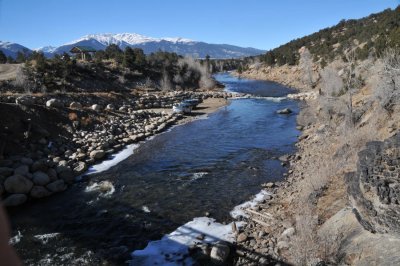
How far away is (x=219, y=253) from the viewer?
33.2 ft

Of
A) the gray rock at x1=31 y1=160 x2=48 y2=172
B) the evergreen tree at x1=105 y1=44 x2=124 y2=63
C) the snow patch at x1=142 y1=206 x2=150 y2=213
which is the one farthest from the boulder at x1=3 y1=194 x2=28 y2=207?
the evergreen tree at x1=105 y1=44 x2=124 y2=63

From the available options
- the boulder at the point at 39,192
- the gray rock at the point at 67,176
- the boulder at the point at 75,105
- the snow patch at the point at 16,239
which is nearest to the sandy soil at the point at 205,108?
the boulder at the point at 75,105

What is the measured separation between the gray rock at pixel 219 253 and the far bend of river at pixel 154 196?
89.8 inches

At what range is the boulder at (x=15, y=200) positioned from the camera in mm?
14541

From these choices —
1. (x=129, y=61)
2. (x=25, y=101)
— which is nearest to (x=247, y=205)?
(x=25, y=101)

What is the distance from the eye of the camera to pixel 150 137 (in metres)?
26.7

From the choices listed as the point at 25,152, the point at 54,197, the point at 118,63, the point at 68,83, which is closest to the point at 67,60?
the point at 68,83

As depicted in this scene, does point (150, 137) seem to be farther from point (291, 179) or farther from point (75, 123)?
point (291, 179)

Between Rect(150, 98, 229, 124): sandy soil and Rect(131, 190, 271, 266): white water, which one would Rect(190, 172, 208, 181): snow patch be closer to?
Rect(131, 190, 271, 266): white water

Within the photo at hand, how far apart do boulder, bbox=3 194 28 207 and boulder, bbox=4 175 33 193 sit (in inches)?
16.4

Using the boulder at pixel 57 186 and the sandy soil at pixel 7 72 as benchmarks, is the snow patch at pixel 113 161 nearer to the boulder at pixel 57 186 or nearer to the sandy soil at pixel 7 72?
the boulder at pixel 57 186

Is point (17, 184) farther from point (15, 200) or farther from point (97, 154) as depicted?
point (97, 154)

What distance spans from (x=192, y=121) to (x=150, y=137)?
7262 millimetres

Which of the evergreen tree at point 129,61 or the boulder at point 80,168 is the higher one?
the evergreen tree at point 129,61
